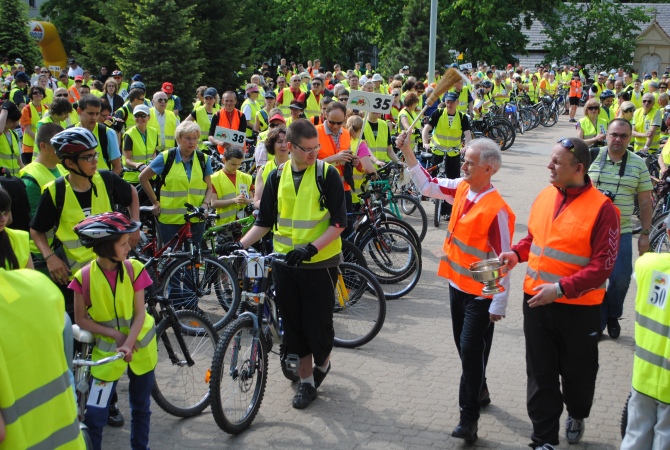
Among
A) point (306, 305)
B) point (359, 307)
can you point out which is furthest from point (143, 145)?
point (306, 305)

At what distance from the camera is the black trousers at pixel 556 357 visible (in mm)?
4832

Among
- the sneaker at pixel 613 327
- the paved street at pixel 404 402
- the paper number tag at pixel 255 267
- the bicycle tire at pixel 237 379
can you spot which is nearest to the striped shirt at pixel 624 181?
the sneaker at pixel 613 327

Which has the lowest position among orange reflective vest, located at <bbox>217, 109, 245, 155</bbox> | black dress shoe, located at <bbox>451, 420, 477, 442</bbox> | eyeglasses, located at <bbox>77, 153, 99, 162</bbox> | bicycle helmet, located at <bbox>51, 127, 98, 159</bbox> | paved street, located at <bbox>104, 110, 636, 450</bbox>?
paved street, located at <bbox>104, 110, 636, 450</bbox>

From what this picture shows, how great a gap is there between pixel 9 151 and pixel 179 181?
9.44ft

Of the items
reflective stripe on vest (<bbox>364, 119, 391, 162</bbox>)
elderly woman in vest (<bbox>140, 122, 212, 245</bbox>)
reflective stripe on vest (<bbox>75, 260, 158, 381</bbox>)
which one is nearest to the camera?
reflective stripe on vest (<bbox>75, 260, 158, 381</bbox>)

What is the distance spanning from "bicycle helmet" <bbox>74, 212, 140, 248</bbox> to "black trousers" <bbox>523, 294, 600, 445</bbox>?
8.47ft

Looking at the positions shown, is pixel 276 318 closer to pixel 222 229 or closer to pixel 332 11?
pixel 222 229

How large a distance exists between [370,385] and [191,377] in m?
1.44

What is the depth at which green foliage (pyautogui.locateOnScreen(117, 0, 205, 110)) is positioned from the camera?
21.3m

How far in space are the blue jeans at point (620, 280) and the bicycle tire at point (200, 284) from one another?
3546mm

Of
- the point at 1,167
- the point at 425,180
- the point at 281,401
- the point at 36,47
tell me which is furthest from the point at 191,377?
the point at 36,47

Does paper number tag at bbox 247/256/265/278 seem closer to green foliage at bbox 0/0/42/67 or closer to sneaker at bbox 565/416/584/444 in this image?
sneaker at bbox 565/416/584/444

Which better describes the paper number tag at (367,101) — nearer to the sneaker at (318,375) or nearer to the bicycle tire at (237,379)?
the sneaker at (318,375)

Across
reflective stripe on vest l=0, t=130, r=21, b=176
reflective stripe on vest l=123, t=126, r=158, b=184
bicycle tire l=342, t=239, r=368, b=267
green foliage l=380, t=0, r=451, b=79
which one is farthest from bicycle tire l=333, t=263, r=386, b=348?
green foliage l=380, t=0, r=451, b=79
